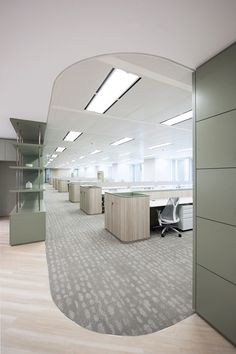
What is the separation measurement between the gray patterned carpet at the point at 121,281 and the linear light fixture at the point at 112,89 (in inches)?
110

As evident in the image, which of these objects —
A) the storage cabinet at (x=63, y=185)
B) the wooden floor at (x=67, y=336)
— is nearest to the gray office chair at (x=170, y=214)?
the wooden floor at (x=67, y=336)

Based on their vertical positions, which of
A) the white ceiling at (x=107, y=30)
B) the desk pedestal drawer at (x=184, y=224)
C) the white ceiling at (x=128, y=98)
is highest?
the white ceiling at (x=128, y=98)

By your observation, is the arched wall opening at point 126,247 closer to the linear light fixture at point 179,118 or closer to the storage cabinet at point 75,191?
the linear light fixture at point 179,118

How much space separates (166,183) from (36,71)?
588cm

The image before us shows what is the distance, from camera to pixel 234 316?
148 cm

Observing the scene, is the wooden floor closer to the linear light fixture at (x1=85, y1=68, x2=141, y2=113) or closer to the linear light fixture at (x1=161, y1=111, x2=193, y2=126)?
the linear light fixture at (x1=85, y1=68, x2=141, y2=113)

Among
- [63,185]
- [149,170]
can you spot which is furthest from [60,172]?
[149,170]

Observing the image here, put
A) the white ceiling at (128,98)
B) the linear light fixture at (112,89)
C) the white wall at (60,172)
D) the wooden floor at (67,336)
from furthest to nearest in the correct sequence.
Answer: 1. the white wall at (60,172)
2. the linear light fixture at (112,89)
3. the white ceiling at (128,98)
4. the wooden floor at (67,336)

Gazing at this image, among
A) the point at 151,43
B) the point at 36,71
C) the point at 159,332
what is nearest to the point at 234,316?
the point at 159,332

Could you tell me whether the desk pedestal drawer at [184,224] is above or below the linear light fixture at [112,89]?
below

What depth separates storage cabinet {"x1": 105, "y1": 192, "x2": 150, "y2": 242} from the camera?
3.78m

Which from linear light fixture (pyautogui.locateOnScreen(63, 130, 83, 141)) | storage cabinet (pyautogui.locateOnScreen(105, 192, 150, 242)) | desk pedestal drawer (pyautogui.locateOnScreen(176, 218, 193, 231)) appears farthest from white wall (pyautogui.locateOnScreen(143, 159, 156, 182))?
storage cabinet (pyautogui.locateOnScreen(105, 192, 150, 242))

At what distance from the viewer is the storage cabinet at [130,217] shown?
12.4 ft

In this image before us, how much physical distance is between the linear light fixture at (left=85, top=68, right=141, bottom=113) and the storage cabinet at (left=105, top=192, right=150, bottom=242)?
1909 mm
